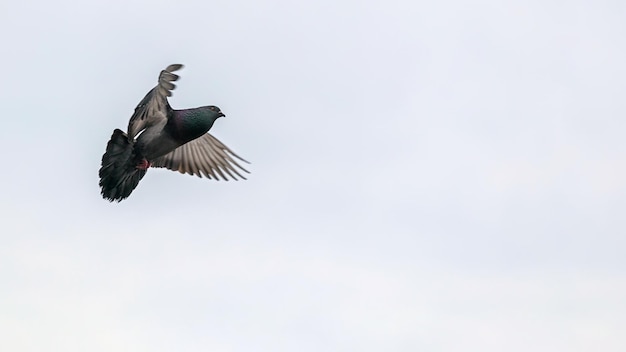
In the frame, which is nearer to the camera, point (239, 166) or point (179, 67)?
point (179, 67)

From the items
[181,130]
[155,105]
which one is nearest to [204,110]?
[181,130]

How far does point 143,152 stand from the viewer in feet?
138

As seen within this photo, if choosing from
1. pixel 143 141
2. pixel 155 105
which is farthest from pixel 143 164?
pixel 155 105

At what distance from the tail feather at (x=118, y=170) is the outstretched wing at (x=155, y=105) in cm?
49

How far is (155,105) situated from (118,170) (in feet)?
11.7

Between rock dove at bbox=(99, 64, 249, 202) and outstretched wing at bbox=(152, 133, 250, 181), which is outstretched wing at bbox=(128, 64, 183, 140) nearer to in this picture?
rock dove at bbox=(99, 64, 249, 202)

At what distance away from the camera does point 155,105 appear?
128ft

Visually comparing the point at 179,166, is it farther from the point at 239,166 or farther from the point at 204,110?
the point at 204,110

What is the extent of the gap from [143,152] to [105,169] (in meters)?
1.48

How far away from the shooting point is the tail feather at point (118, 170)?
135 ft

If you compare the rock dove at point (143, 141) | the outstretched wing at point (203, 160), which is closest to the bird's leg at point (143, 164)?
the rock dove at point (143, 141)

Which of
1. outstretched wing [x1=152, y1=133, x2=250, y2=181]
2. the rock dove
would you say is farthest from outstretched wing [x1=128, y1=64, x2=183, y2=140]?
outstretched wing [x1=152, y1=133, x2=250, y2=181]

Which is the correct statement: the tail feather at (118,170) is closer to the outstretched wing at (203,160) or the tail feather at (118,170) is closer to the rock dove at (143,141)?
the rock dove at (143,141)

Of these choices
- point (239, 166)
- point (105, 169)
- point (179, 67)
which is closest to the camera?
point (179, 67)
